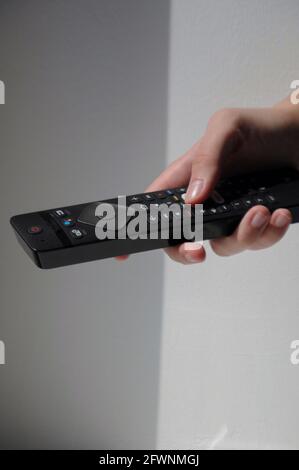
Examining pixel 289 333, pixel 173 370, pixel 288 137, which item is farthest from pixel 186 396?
pixel 288 137

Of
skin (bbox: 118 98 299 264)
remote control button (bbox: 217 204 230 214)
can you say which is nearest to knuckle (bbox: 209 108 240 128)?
skin (bbox: 118 98 299 264)

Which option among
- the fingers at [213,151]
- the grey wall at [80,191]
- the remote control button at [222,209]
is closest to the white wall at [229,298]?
the grey wall at [80,191]

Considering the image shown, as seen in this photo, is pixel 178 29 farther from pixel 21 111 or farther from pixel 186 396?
pixel 186 396

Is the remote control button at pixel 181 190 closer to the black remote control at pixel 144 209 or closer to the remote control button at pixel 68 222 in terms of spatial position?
the black remote control at pixel 144 209

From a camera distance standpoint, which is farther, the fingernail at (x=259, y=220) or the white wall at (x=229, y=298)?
the white wall at (x=229, y=298)

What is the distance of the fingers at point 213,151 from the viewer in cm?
52

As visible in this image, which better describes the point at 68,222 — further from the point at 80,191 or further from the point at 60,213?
the point at 80,191

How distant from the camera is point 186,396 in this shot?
838 millimetres

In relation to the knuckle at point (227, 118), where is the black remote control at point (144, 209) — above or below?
below

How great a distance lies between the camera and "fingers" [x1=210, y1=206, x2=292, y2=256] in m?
0.50

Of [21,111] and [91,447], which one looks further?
[91,447]

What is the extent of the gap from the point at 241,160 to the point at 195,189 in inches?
4.4

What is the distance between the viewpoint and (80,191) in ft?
2.60
